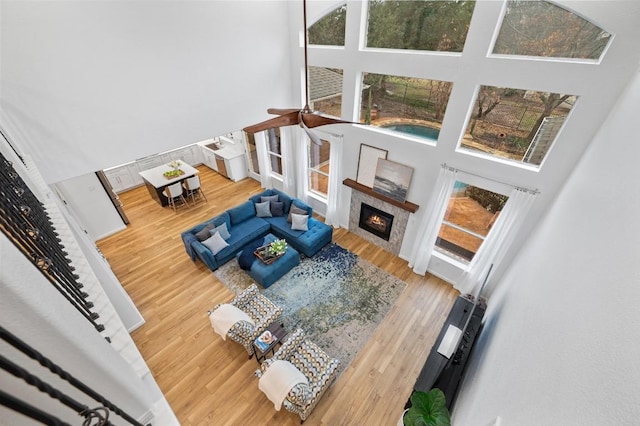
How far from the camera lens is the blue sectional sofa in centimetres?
561

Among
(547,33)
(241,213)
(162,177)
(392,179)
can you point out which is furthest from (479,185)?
(162,177)

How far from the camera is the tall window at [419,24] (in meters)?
3.71

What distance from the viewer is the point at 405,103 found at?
15.3 feet

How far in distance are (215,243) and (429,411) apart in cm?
467

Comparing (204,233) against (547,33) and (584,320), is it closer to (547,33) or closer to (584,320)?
(584,320)

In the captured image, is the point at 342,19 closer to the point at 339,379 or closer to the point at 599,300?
the point at 599,300

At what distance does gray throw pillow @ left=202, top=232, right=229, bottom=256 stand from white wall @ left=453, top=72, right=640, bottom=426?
4.81m

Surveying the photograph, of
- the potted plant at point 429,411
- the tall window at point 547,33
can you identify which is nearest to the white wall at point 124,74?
the tall window at point 547,33

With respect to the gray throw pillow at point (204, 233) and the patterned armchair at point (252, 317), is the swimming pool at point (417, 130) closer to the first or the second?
the patterned armchair at point (252, 317)

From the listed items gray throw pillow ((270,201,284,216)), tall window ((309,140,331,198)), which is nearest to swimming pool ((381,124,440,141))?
tall window ((309,140,331,198))

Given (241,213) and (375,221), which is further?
A: (241,213)

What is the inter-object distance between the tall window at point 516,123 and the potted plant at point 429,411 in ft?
11.0

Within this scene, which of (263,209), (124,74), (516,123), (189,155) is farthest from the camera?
(189,155)

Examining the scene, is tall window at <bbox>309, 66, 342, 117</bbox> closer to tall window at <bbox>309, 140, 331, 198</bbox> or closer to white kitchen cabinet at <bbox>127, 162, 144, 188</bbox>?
tall window at <bbox>309, 140, 331, 198</bbox>
